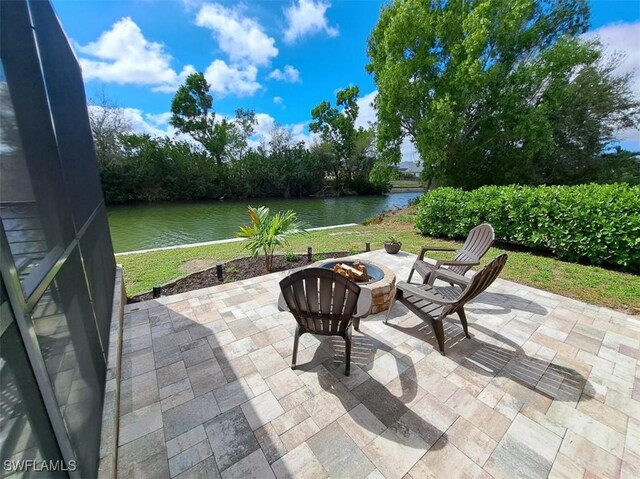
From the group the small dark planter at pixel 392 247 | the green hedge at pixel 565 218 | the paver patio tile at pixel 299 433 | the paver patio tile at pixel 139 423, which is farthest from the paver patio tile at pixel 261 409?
the green hedge at pixel 565 218

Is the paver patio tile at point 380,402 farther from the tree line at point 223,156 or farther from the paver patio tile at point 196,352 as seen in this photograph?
the tree line at point 223,156

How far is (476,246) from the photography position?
3.81 meters

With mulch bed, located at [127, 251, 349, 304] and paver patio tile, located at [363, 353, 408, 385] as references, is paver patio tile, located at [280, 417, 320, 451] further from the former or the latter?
mulch bed, located at [127, 251, 349, 304]

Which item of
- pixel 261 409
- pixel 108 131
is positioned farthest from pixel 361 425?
pixel 108 131

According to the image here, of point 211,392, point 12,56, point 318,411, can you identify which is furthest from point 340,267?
point 12,56

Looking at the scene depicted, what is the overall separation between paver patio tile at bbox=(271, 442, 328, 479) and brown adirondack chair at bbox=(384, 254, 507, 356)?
59.9 inches

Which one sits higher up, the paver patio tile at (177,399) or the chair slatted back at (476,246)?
the chair slatted back at (476,246)

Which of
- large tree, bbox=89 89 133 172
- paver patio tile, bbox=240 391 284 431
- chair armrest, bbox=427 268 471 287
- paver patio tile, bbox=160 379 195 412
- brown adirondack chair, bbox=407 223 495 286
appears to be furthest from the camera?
large tree, bbox=89 89 133 172

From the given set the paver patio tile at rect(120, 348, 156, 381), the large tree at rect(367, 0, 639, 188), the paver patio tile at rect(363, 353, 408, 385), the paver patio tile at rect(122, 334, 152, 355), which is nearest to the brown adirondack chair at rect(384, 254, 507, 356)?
the paver patio tile at rect(363, 353, 408, 385)

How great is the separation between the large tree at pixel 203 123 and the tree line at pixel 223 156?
89 millimetres

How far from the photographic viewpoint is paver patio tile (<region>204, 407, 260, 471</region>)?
1.51 meters

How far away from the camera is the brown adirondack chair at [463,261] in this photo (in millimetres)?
3254

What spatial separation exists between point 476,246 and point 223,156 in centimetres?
2657

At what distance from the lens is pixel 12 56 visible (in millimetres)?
1109
